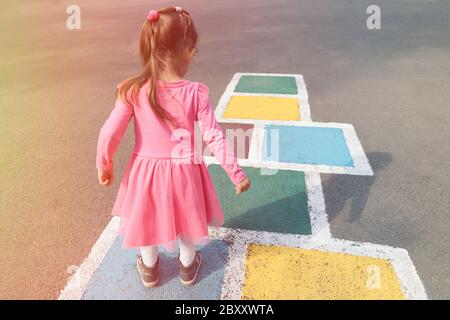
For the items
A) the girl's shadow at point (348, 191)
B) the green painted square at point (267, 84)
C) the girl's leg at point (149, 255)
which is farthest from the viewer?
the green painted square at point (267, 84)

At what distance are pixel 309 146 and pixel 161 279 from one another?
231 centimetres

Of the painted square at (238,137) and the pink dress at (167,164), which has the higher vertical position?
the pink dress at (167,164)

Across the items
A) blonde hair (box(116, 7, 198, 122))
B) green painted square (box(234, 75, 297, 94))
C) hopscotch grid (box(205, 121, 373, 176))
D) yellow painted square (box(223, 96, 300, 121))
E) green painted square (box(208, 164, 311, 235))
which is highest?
blonde hair (box(116, 7, 198, 122))

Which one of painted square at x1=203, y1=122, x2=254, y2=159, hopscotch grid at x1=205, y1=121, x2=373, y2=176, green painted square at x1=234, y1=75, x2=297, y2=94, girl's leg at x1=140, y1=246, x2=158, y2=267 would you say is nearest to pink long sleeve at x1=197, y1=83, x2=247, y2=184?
girl's leg at x1=140, y1=246, x2=158, y2=267

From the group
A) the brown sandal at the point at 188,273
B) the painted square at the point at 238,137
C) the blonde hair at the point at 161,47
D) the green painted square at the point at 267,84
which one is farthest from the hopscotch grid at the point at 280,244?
the green painted square at the point at 267,84

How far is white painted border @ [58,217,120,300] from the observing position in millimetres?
2357

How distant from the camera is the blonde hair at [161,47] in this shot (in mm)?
1743

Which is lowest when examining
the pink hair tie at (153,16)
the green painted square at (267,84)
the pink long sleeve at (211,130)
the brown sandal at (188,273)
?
the brown sandal at (188,273)

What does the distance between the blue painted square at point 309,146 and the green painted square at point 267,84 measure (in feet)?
4.44

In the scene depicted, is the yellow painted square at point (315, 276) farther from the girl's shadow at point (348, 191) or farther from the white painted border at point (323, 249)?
the girl's shadow at point (348, 191)

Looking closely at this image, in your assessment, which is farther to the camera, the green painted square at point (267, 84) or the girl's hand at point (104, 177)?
the green painted square at point (267, 84)

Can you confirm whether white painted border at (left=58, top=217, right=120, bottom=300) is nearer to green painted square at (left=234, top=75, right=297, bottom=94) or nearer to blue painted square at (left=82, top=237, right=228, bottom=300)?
blue painted square at (left=82, top=237, right=228, bottom=300)

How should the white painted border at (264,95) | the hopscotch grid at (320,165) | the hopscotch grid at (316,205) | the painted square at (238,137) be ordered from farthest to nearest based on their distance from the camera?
the white painted border at (264,95)
the painted square at (238,137)
the hopscotch grid at (320,165)
the hopscotch grid at (316,205)
